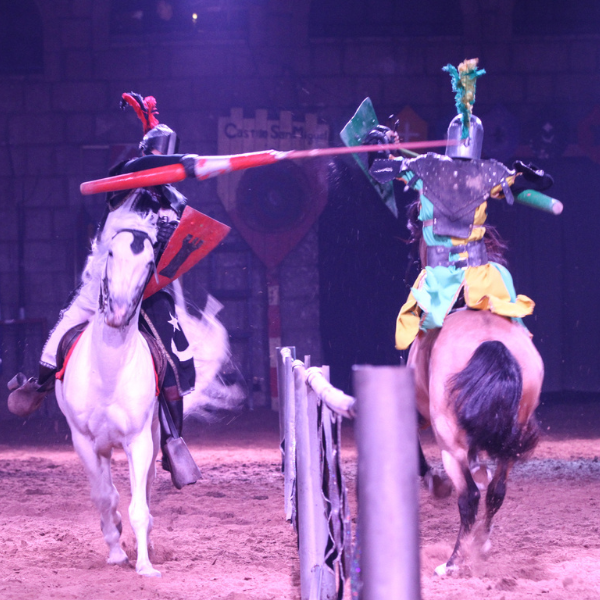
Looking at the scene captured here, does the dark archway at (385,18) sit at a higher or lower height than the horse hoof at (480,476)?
higher

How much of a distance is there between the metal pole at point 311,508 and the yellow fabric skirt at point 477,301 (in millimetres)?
1096

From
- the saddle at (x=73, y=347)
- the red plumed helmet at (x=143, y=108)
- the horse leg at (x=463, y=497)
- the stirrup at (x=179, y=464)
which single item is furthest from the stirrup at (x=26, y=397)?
the horse leg at (x=463, y=497)

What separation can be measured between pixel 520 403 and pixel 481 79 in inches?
295

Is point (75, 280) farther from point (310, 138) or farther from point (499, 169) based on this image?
point (499, 169)

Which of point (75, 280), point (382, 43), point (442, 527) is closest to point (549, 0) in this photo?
point (382, 43)

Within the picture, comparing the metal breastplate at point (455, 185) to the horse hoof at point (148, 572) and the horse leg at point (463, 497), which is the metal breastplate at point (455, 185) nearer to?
the horse leg at point (463, 497)

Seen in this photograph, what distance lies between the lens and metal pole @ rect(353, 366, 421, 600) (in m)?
1.20

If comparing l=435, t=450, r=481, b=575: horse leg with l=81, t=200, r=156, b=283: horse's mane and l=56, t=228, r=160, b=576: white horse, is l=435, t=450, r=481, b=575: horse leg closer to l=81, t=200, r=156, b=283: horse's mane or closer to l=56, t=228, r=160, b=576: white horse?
l=56, t=228, r=160, b=576: white horse

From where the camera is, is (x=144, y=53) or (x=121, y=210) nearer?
(x=121, y=210)

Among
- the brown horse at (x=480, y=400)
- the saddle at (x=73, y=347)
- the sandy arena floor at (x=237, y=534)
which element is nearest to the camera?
the sandy arena floor at (x=237, y=534)

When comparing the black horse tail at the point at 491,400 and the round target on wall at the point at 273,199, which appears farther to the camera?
→ the round target on wall at the point at 273,199

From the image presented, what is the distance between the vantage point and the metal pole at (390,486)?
3.94 feet

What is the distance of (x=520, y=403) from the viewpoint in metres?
3.28

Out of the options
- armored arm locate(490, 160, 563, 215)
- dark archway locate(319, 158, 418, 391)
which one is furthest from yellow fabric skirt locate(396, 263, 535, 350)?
dark archway locate(319, 158, 418, 391)
